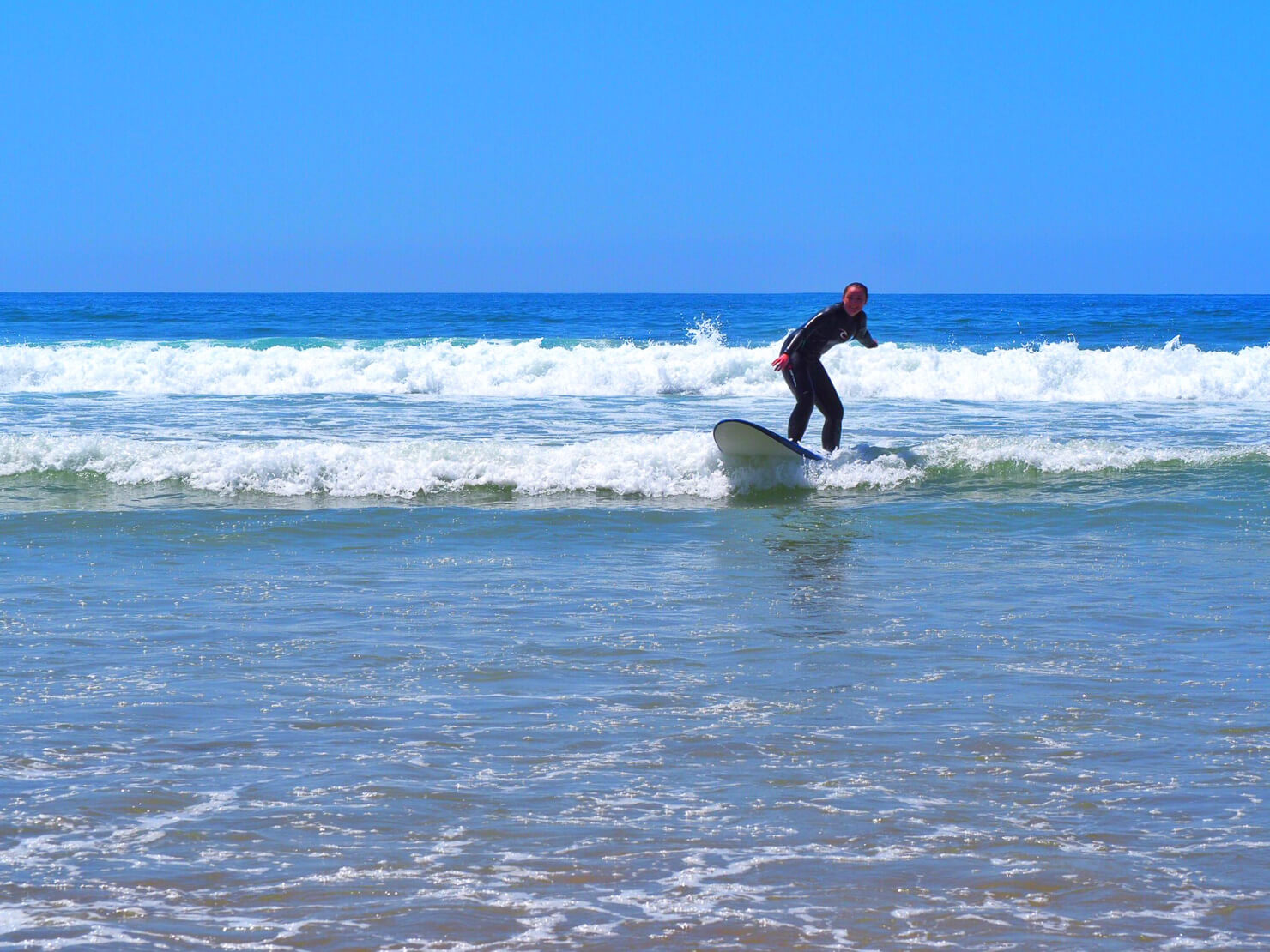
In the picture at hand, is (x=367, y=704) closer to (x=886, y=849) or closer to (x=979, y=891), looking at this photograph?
(x=886, y=849)

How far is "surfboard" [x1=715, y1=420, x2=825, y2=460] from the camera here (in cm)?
1052

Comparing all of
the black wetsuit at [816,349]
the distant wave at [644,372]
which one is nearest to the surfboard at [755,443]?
the black wetsuit at [816,349]

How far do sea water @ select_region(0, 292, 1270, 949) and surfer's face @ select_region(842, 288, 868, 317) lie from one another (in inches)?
50.5

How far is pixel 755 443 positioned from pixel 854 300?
1381 mm

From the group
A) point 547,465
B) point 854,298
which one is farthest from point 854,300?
point 547,465

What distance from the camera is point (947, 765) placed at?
Result: 3.93 m

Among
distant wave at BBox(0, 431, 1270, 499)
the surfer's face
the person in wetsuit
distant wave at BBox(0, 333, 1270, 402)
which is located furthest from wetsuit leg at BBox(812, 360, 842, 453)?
distant wave at BBox(0, 333, 1270, 402)

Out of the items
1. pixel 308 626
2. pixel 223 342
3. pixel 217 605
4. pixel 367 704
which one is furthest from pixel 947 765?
pixel 223 342

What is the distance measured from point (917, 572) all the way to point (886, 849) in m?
3.91

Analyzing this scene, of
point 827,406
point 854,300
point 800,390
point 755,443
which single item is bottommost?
point 755,443

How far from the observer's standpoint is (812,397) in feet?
35.1

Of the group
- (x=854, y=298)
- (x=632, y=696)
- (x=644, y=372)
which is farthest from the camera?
(x=644, y=372)

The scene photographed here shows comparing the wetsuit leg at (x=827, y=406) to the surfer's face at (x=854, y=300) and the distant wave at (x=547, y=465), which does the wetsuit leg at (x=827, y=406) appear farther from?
the surfer's face at (x=854, y=300)

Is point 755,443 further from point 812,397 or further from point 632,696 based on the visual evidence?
point 632,696
